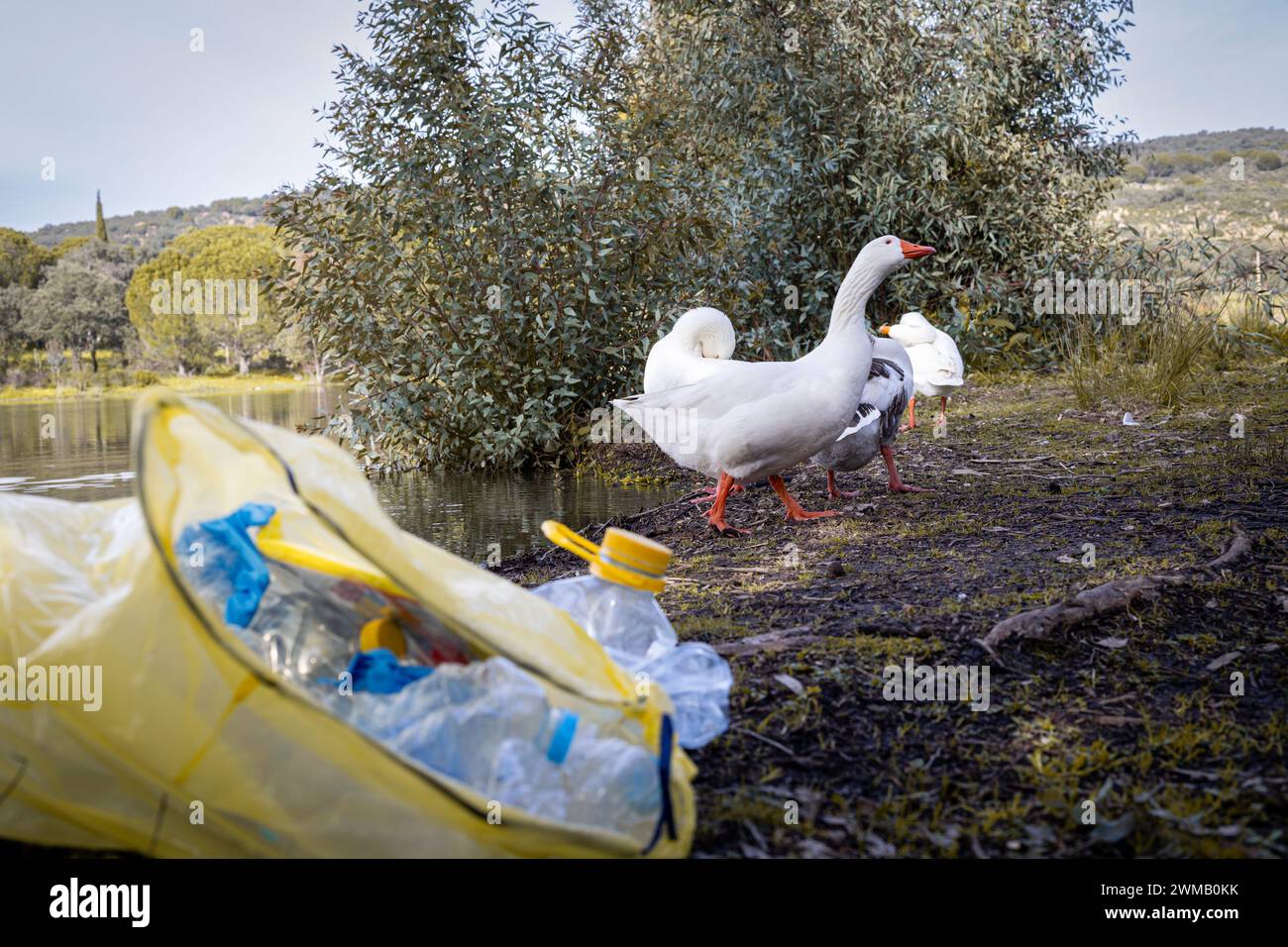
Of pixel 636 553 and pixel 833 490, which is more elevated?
pixel 636 553

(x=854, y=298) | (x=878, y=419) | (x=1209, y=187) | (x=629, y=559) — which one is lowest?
(x=629, y=559)

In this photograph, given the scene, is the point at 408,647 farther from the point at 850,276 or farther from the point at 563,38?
the point at 563,38

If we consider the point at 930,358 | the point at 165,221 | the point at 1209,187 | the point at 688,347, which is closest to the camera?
the point at 688,347

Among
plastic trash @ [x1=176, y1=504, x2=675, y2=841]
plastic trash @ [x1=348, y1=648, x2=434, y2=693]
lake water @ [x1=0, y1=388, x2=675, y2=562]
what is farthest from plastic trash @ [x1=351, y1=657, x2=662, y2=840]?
lake water @ [x1=0, y1=388, x2=675, y2=562]

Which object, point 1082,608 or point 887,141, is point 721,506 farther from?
point 887,141

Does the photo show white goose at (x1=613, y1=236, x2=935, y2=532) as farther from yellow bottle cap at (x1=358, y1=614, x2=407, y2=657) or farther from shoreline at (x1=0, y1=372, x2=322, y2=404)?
shoreline at (x1=0, y1=372, x2=322, y2=404)

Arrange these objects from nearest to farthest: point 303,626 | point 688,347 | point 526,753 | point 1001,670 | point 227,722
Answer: point 227,722 < point 526,753 < point 303,626 < point 1001,670 < point 688,347

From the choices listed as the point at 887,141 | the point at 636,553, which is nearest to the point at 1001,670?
the point at 636,553

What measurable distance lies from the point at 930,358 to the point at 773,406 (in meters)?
3.85

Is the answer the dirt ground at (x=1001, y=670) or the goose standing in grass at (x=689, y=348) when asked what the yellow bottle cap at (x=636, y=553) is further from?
the goose standing in grass at (x=689, y=348)

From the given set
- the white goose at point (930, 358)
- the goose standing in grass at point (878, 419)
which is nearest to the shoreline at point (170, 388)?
the white goose at point (930, 358)

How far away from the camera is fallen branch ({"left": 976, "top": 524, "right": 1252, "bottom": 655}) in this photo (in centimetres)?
279

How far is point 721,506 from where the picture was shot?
5.05 metres

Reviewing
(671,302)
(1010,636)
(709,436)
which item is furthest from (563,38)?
(1010,636)
